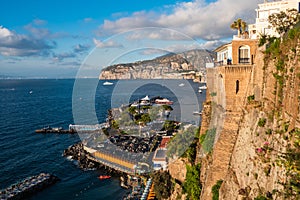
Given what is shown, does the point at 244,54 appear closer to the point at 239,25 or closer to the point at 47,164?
the point at 239,25

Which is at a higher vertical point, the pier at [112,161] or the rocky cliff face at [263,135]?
the rocky cliff face at [263,135]

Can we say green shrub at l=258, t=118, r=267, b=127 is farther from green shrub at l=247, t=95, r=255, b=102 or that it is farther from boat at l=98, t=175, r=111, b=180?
boat at l=98, t=175, r=111, b=180

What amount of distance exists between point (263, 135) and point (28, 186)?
2835 centimetres

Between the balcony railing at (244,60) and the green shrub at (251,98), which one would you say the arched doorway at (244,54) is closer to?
the balcony railing at (244,60)

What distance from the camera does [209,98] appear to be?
21.4 meters

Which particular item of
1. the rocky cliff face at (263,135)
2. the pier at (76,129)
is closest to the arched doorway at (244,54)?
the rocky cliff face at (263,135)

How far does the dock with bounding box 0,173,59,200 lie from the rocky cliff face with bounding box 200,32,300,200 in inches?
876

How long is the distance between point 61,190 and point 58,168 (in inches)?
260

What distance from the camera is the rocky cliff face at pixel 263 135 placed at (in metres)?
10.3

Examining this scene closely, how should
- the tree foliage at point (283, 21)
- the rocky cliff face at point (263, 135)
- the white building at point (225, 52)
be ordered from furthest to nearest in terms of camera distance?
the white building at point (225, 52)
the tree foliage at point (283, 21)
the rocky cliff face at point (263, 135)

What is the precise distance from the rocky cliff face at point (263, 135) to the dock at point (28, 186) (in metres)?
22.2

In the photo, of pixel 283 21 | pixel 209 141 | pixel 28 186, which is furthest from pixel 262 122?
pixel 28 186

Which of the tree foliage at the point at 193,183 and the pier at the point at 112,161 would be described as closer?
the tree foliage at the point at 193,183

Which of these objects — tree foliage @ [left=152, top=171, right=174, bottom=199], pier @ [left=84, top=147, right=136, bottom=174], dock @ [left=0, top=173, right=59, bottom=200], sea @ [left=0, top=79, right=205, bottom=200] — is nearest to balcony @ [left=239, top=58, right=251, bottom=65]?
tree foliage @ [left=152, top=171, right=174, bottom=199]
